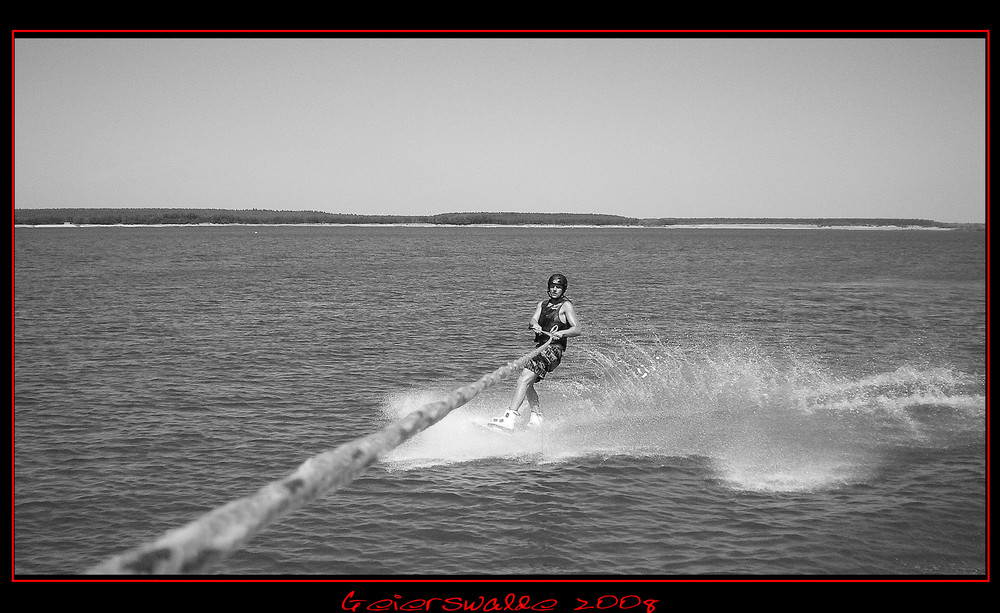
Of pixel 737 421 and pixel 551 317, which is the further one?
pixel 737 421

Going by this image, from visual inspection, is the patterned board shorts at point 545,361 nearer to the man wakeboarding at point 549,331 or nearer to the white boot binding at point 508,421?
the man wakeboarding at point 549,331

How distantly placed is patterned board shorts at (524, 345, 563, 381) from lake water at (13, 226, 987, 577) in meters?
2.26

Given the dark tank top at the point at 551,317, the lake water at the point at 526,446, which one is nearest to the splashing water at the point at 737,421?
the lake water at the point at 526,446

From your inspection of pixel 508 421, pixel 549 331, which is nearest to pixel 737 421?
pixel 508 421

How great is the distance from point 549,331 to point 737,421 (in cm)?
700

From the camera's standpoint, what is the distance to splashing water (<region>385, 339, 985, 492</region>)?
15047 mm

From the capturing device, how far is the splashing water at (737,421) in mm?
15047

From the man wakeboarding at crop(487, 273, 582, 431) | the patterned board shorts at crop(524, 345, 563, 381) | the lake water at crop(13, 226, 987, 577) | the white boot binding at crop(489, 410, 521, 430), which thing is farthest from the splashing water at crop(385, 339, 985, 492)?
the patterned board shorts at crop(524, 345, 563, 381)

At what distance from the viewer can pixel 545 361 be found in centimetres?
1252

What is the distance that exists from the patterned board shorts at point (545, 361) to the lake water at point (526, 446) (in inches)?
88.9

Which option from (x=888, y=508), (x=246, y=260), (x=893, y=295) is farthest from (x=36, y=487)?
(x=246, y=260)

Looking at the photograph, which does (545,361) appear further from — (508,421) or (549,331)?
(508,421)

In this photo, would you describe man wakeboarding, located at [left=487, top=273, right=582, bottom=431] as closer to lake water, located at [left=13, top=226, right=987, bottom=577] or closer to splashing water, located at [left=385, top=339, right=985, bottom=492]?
lake water, located at [left=13, top=226, right=987, bottom=577]
